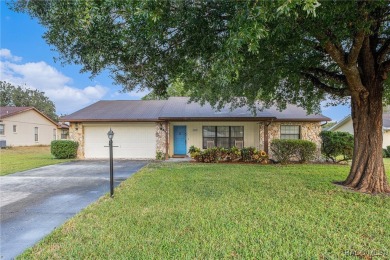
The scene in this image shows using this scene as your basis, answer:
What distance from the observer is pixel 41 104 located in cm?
4584

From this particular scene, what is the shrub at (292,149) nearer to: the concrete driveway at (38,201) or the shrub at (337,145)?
the shrub at (337,145)

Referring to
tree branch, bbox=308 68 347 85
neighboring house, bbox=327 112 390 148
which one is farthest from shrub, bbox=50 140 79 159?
neighboring house, bbox=327 112 390 148

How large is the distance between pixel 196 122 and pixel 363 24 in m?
11.2

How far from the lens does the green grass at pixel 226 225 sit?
3.21 metres

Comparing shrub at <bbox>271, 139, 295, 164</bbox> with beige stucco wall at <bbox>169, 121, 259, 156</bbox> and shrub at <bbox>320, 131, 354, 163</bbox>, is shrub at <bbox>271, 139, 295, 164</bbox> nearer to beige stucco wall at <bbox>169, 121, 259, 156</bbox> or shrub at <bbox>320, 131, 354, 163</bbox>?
shrub at <bbox>320, 131, 354, 163</bbox>

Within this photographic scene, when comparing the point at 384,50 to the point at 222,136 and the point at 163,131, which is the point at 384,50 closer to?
the point at 222,136

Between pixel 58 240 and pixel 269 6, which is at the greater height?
pixel 269 6

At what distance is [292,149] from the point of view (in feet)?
40.3

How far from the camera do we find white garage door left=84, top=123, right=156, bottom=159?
15188mm

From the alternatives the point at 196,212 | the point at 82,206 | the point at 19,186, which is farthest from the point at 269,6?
the point at 19,186

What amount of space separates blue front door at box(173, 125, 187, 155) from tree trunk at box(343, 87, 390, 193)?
9.93 meters

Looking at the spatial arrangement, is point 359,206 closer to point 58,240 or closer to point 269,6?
point 269,6

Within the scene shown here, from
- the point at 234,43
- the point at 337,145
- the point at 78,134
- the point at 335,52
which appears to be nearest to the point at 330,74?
the point at 335,52

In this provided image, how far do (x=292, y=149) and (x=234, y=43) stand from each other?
10.00 m
